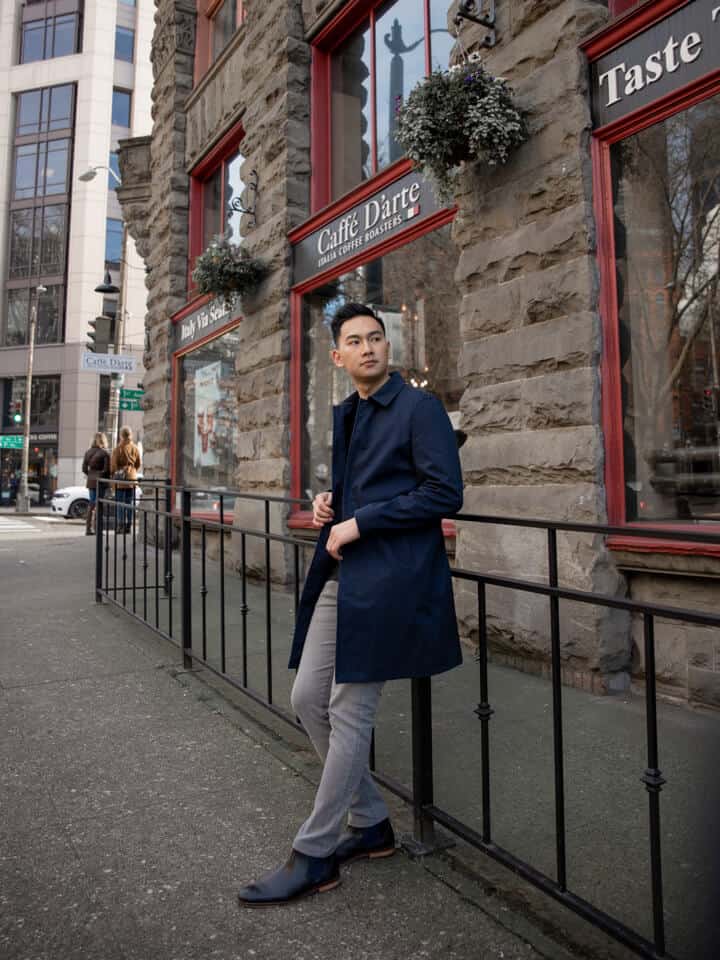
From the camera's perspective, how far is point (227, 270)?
341 inches

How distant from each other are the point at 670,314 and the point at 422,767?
3.74 metres

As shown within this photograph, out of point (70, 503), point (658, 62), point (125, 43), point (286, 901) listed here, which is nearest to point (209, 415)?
point (658, 62)

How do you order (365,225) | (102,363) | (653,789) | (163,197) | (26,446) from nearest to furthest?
(653,789) → (365,225) → (163,197) → (102,363) → (26,446)

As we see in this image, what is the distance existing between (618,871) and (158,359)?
11.5m

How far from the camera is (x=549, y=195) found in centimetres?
498

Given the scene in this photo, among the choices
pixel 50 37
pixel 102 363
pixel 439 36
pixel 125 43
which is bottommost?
pixel 102 363

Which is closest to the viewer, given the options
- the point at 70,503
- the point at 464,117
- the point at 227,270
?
the point at 464,117

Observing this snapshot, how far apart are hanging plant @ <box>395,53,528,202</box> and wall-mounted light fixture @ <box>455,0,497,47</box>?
0.42 metres

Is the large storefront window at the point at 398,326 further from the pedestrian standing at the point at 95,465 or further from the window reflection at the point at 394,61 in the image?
the pedestrian standing at the point at 95,465

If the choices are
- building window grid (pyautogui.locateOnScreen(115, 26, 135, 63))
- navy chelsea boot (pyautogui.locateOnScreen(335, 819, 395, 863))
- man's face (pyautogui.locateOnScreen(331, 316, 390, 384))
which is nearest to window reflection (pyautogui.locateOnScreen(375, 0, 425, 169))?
man's face (pyautogui.locateOnScreen(331, 316, 390, 384))

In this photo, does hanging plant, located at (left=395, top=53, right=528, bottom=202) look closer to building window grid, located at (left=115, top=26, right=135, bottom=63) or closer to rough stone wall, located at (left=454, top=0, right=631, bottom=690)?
rough stone wall, located at (left=454, top=0, right=631, bottom=690)

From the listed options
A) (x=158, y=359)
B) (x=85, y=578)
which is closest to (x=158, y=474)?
(x=158, y=359)

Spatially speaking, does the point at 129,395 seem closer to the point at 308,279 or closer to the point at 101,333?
the point at 101,333

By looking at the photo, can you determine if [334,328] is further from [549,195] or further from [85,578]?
[85,578]
